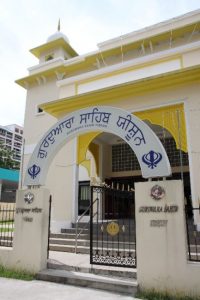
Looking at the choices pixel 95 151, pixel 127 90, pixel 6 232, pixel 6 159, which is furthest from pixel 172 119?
pixel 6 159

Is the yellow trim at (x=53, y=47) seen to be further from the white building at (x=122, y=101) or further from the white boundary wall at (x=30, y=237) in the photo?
the white boundary wall at (x=30, y=237)

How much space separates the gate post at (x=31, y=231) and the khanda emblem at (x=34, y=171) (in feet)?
1.27

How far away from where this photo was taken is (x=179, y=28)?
14.2 metres

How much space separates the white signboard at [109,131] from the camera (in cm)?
553

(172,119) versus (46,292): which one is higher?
(172,119)

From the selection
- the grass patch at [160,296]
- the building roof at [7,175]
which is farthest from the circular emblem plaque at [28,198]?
the building roof at [7,175]

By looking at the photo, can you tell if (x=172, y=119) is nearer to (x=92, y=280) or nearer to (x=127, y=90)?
(x=127, y=90)

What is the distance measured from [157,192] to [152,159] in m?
0.70

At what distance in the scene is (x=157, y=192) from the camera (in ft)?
17.4

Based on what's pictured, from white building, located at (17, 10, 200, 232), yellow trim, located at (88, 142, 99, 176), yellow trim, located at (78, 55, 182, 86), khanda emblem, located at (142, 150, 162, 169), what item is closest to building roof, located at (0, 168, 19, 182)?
white building, located at (17, 10, 200, 232)

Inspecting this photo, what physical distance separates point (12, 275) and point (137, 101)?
23.5 feet

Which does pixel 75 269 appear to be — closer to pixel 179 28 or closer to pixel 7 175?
pixel 179 28

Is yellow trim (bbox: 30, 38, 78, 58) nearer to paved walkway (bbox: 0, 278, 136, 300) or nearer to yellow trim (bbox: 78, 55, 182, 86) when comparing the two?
yellow trim (bbox: 78, 55, 182, 86)

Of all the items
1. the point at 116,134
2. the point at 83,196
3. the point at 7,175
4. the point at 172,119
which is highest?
the point at 7,175
